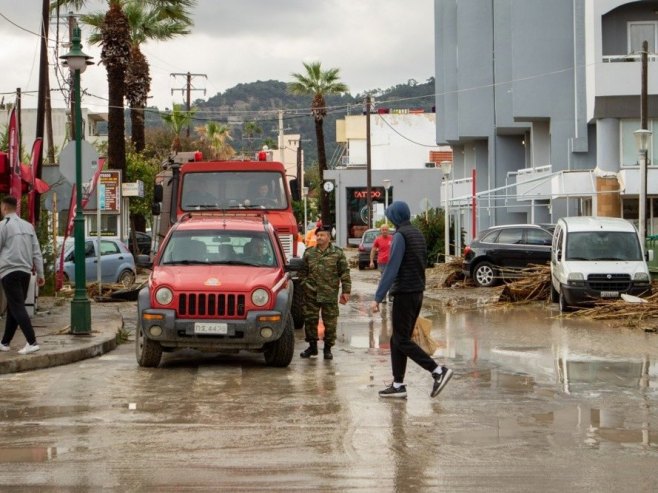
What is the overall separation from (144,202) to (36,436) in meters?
45.7

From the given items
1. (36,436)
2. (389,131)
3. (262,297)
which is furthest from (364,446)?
(389,131)

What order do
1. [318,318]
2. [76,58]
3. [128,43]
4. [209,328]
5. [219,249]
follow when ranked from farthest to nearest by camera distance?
1. [128,43]
2. [76,58]
3. [318,318]
4. [219,249]
5. [209,328]

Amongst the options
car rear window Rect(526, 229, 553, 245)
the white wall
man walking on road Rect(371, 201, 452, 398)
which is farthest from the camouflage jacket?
the white wall

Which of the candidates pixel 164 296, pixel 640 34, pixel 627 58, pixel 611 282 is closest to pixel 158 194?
pixel 164 296

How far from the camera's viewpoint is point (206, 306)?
13.9m

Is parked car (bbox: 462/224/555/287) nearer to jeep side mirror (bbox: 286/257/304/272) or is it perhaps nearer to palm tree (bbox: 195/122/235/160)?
jeep side mirror (bbox: 286/257/304/272)

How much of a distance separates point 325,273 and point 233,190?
16.5 ft

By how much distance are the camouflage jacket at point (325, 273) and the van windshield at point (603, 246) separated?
958cm

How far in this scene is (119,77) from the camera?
128 feet

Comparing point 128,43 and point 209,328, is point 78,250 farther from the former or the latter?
point 128,43

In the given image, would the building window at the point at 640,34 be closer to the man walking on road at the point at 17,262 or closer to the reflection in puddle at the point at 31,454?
the man walking on road at the point at 17,262

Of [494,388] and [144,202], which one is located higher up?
[144,202]

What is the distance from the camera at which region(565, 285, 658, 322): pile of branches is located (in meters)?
21.2

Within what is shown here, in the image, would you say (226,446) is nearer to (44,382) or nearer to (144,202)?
(44,382)
